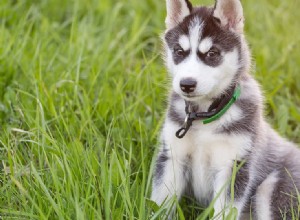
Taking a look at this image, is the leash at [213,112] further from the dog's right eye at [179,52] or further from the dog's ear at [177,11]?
the dog's ear at [177,11]

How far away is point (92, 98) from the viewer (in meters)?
6.11

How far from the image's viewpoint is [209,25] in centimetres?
468

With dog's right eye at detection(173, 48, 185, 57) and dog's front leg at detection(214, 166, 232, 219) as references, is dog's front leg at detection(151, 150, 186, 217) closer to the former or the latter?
dog's front leg at detection(214, 166, 232, 219)

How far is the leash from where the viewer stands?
4.74m

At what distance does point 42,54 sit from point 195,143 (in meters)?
2.44

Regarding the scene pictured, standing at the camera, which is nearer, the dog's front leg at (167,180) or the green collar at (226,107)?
the green collar at (226,107)

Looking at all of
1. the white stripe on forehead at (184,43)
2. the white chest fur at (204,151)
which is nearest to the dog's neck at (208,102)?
the white chest fur at (204,151)

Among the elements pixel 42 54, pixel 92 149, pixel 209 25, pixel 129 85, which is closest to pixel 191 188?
pixel 92 149

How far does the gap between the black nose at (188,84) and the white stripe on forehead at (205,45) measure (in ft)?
0.85

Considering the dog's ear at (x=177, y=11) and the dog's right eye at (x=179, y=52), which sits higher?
the dog's ear at (x=177, y=11)

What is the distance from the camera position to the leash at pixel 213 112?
474cm

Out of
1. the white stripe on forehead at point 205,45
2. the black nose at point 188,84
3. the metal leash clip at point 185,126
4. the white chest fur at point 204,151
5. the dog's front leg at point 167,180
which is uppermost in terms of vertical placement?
the white stripe on forehead at point 205,45

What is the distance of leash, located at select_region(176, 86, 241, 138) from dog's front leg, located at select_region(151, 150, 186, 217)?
24cm

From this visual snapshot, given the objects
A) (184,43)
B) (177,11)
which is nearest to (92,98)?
(177,11)
